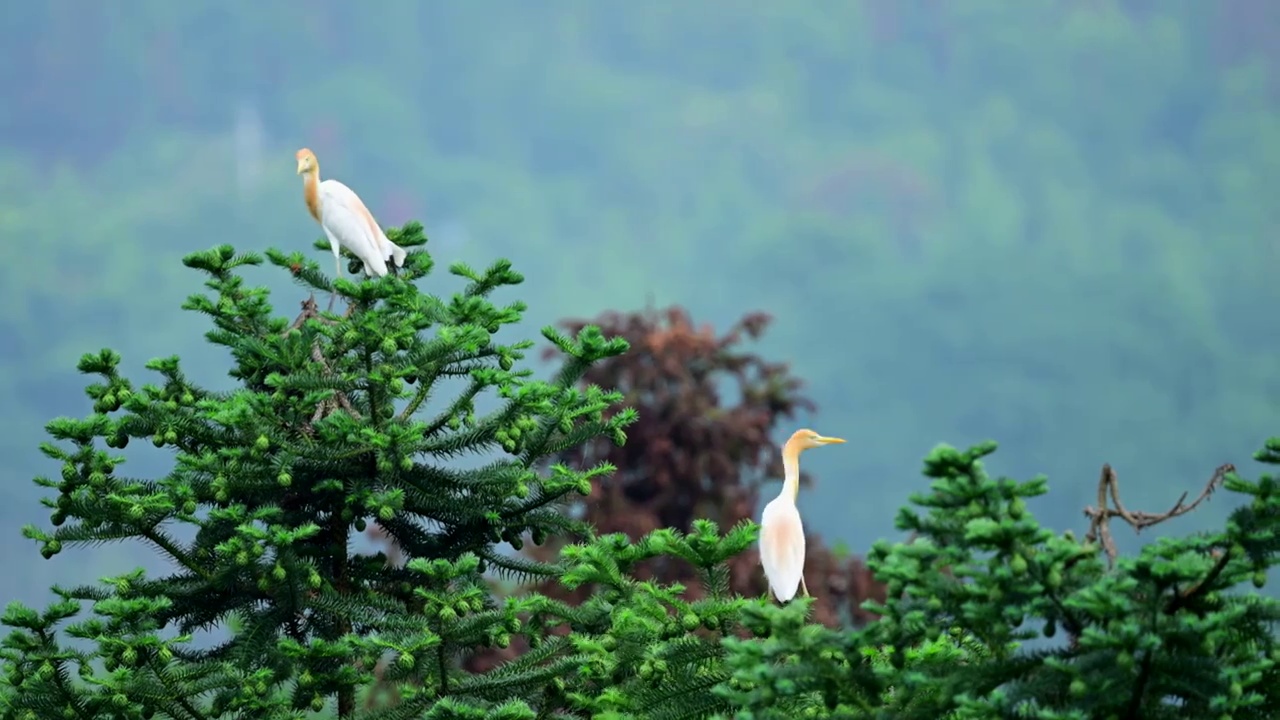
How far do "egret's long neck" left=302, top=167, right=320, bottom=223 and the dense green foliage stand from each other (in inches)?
16.1

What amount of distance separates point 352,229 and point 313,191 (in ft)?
2.03

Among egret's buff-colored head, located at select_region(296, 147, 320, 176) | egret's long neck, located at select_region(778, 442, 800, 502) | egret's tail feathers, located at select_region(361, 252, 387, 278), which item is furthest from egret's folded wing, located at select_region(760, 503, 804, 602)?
egret's buff-colored head, located at select_region(296, 147, 320, 176)

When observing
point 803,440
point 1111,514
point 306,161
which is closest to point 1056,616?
point 1111,514

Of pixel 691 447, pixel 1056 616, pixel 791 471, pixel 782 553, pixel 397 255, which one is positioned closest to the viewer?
pixel 1056 616

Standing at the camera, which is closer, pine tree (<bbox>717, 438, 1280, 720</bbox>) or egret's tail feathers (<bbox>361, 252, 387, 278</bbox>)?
pine tree (<bbox>717, 438, 1280, 720</bbox>)

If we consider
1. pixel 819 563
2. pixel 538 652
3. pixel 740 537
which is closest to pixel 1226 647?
pixel 740 537

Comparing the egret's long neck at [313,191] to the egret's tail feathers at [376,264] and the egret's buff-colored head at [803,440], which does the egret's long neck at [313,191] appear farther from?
the egret's buff-colored head at [803,440]

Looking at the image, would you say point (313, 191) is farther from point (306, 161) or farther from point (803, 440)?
point (803, 440)

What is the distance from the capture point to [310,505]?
7.77 m

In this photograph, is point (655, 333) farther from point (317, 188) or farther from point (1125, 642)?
point (1125, 642)

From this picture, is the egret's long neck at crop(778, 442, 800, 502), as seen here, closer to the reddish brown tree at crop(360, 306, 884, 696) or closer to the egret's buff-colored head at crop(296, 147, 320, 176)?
the egret's buff-colored head at crop(296, 147, 320, 176)

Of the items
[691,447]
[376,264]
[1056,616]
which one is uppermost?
[691,447]

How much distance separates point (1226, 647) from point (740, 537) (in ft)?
6.46

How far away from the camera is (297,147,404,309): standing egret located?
26.5 feet
